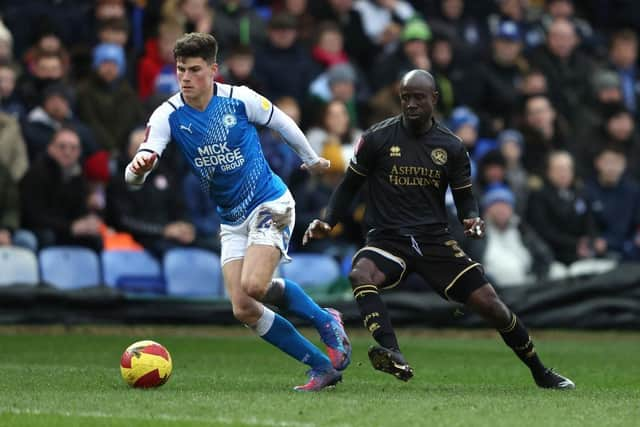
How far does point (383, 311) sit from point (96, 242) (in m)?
7.21

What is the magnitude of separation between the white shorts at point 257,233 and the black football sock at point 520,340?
1.62 metres

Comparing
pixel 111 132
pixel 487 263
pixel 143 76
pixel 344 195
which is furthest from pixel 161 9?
pixel 344 195

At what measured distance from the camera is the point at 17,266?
15828 millimetres

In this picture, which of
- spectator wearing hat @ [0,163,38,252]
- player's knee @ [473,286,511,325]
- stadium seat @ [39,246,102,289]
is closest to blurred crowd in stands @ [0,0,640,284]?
spectator wearing hat @ [0,163,38,252]

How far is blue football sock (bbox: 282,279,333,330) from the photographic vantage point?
9.98 m

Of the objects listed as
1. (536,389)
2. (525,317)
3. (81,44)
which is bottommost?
(525,317)

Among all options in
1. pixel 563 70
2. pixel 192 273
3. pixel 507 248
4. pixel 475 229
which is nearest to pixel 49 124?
pixel 192 273

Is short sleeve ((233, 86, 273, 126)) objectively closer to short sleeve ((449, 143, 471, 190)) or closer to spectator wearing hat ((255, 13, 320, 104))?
short sleeve ((449, 143, 471, 190))

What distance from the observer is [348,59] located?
20.1 meters

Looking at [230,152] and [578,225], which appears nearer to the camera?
[230,152]

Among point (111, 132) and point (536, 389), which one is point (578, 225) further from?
point (536, 389)

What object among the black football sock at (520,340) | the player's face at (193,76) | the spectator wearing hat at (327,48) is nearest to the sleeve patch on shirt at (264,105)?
the player's face at (193,76)

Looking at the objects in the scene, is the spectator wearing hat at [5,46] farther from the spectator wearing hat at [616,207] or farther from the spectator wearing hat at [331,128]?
the spectator wearing hat at [616,207]

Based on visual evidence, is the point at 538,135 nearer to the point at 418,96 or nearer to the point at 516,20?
the point at 516,20
